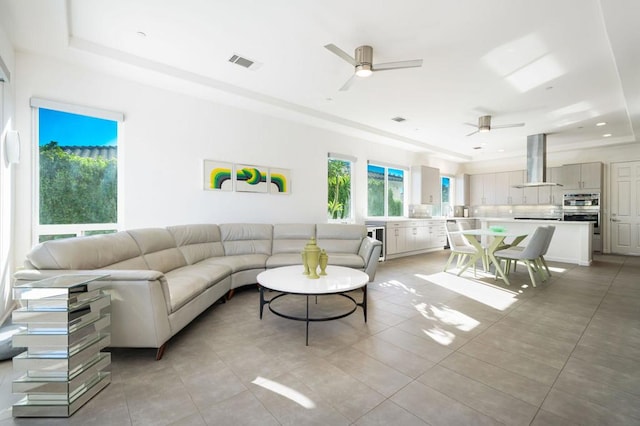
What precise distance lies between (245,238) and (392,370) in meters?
3.01

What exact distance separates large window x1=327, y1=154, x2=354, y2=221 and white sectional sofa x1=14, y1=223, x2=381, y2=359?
1.40m

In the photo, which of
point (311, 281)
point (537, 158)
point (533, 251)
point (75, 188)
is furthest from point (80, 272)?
point (537, 158)

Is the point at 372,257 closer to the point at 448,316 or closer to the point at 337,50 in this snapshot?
the point at 448,316

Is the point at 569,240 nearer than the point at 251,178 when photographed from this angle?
No

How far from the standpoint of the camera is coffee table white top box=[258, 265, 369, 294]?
2.49 m

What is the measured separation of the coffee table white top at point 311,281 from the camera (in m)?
2.49

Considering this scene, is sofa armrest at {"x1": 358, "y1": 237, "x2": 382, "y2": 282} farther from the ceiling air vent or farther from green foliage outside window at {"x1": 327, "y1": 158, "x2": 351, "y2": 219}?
the ceiling air vent

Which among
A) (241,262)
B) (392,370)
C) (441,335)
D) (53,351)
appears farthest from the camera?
(241,262)

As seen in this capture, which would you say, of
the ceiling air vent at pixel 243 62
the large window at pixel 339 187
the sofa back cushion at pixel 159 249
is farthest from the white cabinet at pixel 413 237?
the sofa back cushion at pixel 159 249

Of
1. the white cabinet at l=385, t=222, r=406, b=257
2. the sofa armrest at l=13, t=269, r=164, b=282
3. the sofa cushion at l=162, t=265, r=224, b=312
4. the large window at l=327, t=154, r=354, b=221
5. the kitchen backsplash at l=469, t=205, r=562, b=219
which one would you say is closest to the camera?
the sofa armrest at l=13, t=269, r=164, b=282

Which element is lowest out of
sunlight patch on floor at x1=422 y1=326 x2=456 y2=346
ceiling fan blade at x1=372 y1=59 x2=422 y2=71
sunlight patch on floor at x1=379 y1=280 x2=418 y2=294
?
sunlight patch on floor at x1=422 y1=326 x2=456 y2=346

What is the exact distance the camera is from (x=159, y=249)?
10.9ft

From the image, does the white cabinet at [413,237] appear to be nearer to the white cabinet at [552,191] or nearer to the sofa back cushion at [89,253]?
the white cabinet at [552,191]

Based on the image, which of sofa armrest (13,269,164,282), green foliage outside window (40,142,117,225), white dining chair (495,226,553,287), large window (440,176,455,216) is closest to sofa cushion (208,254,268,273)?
green foliage outside window (40,142,117,225)
